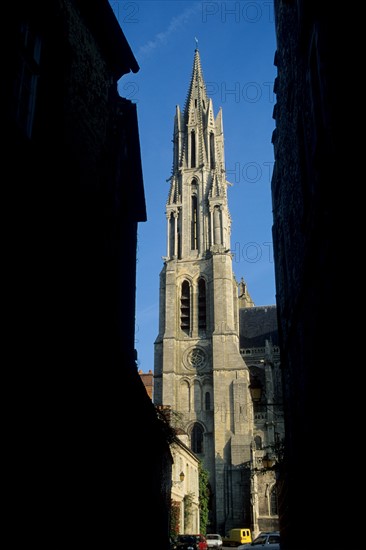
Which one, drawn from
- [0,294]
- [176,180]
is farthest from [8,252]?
[176,180]

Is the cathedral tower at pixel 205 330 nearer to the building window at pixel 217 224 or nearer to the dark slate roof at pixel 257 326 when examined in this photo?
the building window at pixel 217 224

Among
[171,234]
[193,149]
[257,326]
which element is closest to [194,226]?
[171,234]

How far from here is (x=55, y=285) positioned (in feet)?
19.4

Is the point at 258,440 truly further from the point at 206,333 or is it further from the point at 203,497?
the point at 206,333

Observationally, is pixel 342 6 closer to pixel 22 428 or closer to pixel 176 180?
pixel 22 428

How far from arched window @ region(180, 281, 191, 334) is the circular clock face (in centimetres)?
252

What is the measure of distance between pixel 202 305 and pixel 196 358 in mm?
5852

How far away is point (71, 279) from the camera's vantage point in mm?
6438

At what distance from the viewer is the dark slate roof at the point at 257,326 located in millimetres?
67188

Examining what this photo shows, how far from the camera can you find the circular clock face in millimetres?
56844

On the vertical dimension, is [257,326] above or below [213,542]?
above

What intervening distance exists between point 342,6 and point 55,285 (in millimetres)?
3971

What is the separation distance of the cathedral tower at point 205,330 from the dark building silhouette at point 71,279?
43078 millimetres

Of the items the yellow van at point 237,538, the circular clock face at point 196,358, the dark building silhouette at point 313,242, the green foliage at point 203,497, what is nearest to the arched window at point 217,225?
the circular clock face at point 196,358
